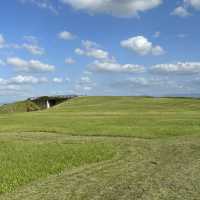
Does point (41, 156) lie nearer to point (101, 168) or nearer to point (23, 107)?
point (101, 168)

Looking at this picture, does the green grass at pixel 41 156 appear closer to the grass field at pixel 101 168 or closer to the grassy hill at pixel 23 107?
the grass field at pixel 101 168

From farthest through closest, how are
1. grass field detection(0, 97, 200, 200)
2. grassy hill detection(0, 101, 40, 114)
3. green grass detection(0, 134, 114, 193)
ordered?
grassy hill detection(0, 101, 40, 114)
green grass detection(0, 134, 114, 193)
grass field detection(0, 97, 200, 200)

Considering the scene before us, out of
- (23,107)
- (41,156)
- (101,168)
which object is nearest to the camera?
(101,168)

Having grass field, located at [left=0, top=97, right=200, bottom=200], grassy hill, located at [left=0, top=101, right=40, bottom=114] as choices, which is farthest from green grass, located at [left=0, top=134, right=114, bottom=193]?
grassy hill, located at [left=0, top=101, right=40, bottom=114]

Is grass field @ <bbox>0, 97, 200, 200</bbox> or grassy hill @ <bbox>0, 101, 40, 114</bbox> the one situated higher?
grassy hill @ <bbox>0, 101, 40, 114</bbox>

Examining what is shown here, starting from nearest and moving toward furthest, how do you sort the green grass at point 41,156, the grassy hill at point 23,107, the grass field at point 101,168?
1. the grass field at point 101,168
2. the green grass at point 41,156
3. the grassy hill at point 23,107

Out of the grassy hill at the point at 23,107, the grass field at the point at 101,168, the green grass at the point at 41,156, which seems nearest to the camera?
the grass field at the point at 101,168

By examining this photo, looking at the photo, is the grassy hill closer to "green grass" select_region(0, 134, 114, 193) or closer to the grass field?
the grass field

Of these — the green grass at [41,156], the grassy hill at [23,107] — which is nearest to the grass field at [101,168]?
the green grass at [41,156]

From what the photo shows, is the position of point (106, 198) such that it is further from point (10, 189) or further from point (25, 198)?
point (10, 189)

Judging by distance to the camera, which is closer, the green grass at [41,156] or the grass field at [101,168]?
the grass field at [101,168]

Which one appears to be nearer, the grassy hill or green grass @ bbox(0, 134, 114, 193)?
green grass @ bbox(0, 134, 114, 193)

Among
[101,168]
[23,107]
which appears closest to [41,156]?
[101,168]

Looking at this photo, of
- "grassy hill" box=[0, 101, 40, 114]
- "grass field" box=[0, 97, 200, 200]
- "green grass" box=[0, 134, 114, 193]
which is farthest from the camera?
"grassy hill" box=[0, 101, 40, 114]
